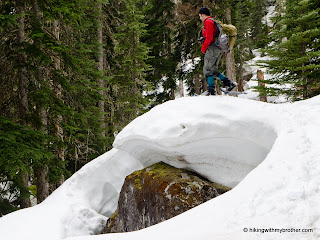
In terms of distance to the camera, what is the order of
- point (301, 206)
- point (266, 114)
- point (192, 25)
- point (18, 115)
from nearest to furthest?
1. point (301, 206)
2. point (266, 114)
3. point (18, 115)
4. point (192, 25)

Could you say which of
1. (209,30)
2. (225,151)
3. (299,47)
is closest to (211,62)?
(209,30)

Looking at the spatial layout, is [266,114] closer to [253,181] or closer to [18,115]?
[253,181]

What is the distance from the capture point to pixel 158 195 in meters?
4.69

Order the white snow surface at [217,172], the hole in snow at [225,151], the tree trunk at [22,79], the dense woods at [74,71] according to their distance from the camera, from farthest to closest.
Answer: the tree trunk at [22,79] < the dense woods at [74,71] < the hole in snow at [225,151] < the white snow surface at [217,172]

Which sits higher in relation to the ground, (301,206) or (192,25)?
(192,25)

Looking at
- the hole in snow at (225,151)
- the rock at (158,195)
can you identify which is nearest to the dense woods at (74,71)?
the rock at (158,195)

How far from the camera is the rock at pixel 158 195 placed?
449cm

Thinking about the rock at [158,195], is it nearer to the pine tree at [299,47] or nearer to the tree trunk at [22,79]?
the tree trunk at [22,79]

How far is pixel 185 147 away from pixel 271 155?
2044 mm

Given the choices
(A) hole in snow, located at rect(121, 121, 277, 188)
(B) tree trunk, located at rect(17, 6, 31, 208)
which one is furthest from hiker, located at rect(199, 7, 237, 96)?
(B) tree trunk, located at rect(17, 6, 31, 208)

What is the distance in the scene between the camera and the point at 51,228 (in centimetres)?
534

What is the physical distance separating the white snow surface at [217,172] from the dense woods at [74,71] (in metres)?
1.43

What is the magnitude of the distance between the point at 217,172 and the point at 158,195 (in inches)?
55.5

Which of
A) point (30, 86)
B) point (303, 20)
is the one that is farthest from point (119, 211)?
point (303, 20)
